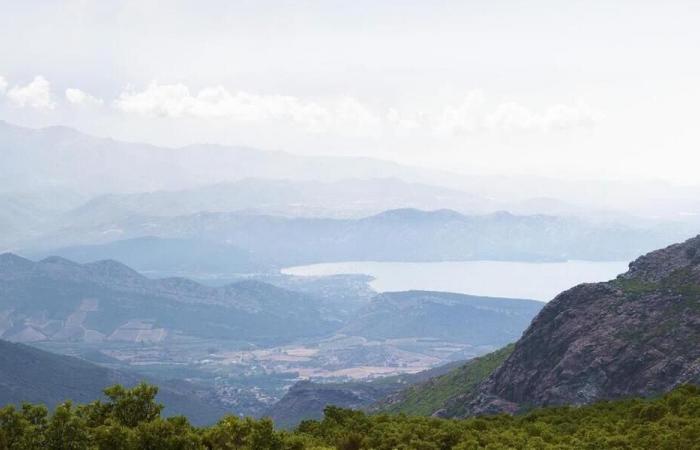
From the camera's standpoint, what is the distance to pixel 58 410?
46844 millimetres

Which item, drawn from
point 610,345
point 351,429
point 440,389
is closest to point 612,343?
point 610,345

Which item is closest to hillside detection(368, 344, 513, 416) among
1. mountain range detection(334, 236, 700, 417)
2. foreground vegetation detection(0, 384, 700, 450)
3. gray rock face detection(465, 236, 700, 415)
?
mountain range detection(334, 236, 700, 417)

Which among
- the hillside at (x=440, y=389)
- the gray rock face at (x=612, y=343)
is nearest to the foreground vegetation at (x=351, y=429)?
the gray rock face at (x=612, y=343)

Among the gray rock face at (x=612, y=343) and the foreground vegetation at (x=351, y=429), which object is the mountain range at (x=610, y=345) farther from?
the foreground vegetation at (x=351, y=429)

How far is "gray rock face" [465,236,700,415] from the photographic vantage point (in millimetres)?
100312

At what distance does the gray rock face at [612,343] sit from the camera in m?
100

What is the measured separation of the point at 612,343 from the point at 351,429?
58431mm

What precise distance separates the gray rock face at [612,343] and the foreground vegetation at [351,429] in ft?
78.7

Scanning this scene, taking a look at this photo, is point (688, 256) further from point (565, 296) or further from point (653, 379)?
point (653, 379)

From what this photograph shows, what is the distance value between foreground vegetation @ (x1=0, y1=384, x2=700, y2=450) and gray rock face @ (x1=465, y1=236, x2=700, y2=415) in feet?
78.7

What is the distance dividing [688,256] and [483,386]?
38967 millimetres

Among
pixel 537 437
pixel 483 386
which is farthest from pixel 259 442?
pixel 483 386

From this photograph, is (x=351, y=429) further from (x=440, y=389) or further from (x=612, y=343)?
(x=440, y=389)

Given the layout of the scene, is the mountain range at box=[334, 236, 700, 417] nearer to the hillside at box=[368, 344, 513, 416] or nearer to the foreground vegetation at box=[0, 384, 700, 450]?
the hillside at box=[368, 344, 513, 416]
